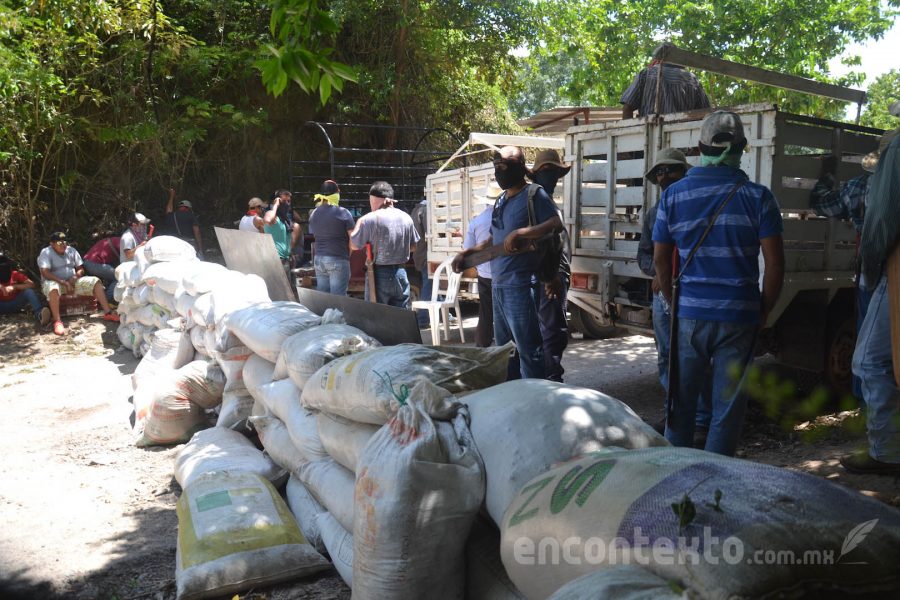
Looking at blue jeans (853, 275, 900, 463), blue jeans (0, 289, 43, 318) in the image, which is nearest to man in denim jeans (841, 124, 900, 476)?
blue jeans (853, 275, 900, 463)

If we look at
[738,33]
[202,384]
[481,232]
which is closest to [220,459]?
[202,384]

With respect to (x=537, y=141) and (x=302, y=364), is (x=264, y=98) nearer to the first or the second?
(x=537, y=141)

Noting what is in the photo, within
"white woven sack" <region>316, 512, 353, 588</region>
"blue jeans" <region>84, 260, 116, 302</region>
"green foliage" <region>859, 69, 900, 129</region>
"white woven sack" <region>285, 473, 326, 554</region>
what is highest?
"green foliage" <region>859, 69, 900, 129</region>

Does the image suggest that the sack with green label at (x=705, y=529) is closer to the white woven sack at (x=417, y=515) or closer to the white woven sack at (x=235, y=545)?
the white woven sack at (x=417, y=515)

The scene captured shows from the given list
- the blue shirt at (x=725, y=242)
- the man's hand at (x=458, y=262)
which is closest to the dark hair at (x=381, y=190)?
the man's hand at (x=458, y=262)

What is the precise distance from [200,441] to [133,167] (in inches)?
349

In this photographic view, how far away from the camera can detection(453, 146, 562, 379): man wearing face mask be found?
4.20 m

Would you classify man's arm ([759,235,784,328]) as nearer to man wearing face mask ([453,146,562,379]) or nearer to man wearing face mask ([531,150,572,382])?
man wearing face mask ([453,146,562,379])

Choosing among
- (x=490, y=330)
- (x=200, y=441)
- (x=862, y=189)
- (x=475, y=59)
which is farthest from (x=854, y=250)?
(x=475, y=59)

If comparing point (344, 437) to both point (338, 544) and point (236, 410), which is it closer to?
point (338, 544)

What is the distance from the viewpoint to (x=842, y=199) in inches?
164

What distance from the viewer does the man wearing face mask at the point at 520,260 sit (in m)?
4.20

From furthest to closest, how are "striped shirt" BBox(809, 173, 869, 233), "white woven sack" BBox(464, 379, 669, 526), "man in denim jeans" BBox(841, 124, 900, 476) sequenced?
"striped shirt" BBox(809, 173, 869, 233), "man in denim jeans" BBox(841, 124, 900, 476), "white woven sack" BBox(464, 379, 669, 526)

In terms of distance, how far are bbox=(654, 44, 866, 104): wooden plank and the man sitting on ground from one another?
7816mm
